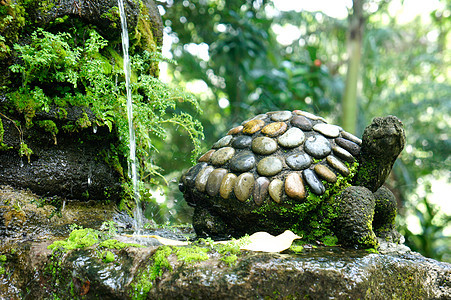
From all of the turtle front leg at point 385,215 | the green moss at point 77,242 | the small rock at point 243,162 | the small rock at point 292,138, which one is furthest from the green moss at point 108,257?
the turtle front leg at point 385,215

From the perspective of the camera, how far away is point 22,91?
6.50 ft

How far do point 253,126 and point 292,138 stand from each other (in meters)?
0.27

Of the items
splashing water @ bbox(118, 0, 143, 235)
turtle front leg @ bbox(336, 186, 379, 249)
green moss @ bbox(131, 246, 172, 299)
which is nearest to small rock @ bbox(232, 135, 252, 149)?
turtle front leg @ bbox(336, 186, 379, 249)

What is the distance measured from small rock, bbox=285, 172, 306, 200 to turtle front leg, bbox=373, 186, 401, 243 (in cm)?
52

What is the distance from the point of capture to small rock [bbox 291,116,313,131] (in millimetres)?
1931

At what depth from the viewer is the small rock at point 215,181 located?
1.82 meters

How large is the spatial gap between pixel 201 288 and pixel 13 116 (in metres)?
1.58

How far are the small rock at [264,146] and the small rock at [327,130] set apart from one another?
0.93 ft

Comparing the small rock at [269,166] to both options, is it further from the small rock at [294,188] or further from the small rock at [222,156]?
the small rock at [222,156]

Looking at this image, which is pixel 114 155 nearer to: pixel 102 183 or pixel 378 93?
pixel 102 183

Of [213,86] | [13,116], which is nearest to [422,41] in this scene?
[213,86]

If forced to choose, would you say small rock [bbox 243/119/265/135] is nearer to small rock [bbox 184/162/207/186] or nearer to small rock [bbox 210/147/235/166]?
small rock [bbox 210/147/235/166]

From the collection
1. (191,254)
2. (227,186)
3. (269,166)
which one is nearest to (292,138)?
(269,166)

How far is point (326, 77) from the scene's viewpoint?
7227mm
